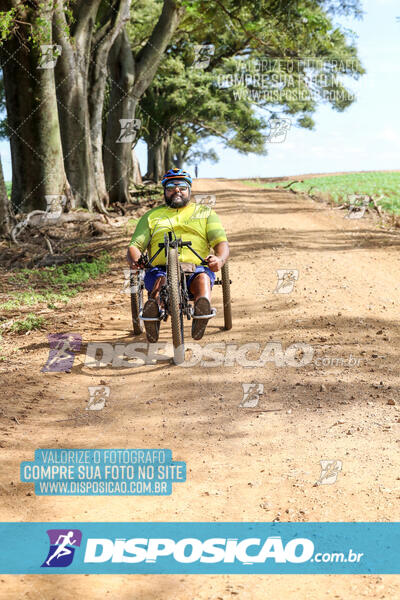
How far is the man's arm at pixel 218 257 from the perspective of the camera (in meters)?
6.48

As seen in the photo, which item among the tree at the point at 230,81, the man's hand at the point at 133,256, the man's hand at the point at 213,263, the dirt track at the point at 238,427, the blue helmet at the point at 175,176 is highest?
the tree at the point at 230,81

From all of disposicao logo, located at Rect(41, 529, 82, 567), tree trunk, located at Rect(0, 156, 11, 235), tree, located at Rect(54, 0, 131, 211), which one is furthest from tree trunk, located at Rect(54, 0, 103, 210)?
disposicao logo, located at Rect(41, 529, 82, 567)

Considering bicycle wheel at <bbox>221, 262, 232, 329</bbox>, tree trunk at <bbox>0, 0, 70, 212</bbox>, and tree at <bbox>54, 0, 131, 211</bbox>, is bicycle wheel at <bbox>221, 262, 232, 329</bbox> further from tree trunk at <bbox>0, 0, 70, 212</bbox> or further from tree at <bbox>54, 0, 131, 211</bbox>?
tree at <bbox>54, 0, 131, 211</bbox>

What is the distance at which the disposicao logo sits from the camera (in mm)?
3332

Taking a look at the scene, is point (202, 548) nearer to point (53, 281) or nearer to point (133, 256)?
point (133, 256)

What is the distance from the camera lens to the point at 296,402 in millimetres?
5363

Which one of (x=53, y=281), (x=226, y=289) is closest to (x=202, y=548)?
(x=226, y=289)

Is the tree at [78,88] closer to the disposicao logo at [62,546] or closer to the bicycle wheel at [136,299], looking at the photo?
the bicycle wheel at [136,299]

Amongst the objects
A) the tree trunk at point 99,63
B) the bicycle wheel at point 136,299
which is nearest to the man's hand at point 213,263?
the bicycle wheel at point 136,299

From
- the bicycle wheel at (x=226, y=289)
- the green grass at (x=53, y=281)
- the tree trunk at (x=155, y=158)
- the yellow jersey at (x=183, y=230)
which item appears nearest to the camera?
the yellow jersey at (x=183, y=230)

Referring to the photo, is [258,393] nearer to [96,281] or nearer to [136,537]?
[136,537]

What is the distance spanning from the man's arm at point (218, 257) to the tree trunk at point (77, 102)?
10667 mm

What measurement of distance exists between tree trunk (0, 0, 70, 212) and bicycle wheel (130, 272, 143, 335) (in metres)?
7.89

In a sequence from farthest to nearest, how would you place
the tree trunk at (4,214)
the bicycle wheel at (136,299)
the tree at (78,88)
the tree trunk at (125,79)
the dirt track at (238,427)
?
the tree trunk at (125,79) < the tree at (78,88) < the tree trunk at (4,214) < the bicycle wheel at (136,299) < the dirt track at (238,427)
